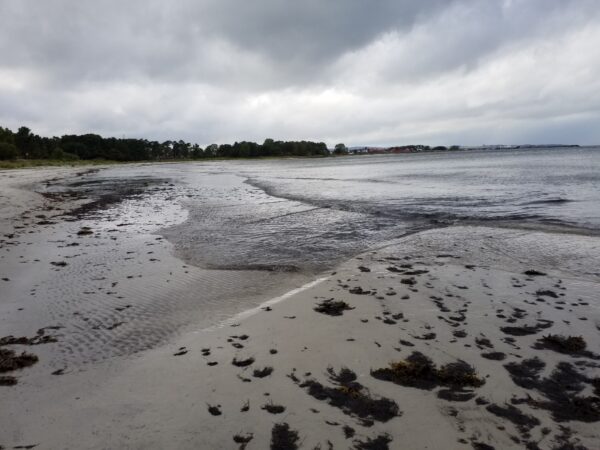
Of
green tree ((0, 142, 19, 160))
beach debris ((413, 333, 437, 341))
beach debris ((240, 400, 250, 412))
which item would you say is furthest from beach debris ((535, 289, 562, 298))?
green tree ((0, 142, 19, 160))

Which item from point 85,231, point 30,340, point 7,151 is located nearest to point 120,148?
point 7,151

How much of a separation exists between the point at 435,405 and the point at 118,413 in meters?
2.94

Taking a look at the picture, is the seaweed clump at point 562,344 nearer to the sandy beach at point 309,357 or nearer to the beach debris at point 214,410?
the sandy beach at point 309,357

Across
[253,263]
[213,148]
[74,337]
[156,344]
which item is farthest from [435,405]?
[213,148]

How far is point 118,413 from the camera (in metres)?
3.38

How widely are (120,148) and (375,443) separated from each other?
16891 cm

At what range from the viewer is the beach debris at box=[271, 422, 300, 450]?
117 inches

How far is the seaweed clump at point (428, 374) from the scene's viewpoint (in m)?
3.77

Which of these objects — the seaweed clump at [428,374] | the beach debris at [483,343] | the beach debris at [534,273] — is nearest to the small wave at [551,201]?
the beach debris at [534,273]

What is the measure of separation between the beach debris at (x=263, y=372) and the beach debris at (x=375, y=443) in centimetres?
127

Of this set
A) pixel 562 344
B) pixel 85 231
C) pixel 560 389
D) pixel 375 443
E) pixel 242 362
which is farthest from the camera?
pixel 85 231

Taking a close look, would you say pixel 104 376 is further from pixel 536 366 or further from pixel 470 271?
pixel 470 271

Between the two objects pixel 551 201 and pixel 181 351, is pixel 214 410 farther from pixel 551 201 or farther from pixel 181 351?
pixel 551 201

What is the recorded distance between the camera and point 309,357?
4305mm
